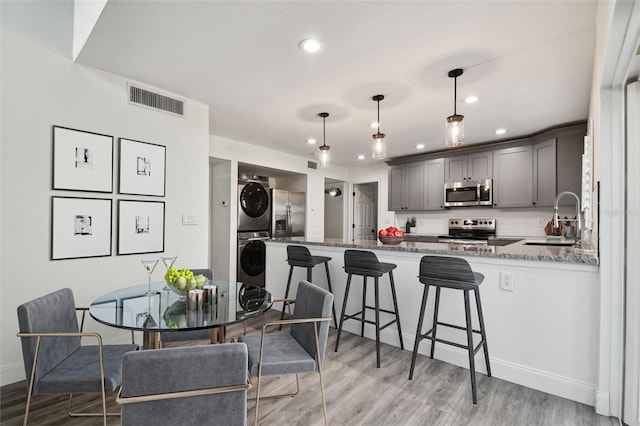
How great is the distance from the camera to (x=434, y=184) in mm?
5742

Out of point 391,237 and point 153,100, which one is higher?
point 153,100

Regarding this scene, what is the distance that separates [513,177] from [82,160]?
17.9 ft

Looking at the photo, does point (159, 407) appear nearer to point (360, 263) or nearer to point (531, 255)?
point (360, 263)

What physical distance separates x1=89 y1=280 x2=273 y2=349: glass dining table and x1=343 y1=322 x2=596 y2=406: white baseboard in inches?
63.5

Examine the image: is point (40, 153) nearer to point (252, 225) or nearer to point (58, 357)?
point (58, 357)

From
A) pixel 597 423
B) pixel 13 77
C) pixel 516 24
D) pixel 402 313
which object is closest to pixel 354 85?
pixel 516 24

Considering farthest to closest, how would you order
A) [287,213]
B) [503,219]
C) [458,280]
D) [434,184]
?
[287,213] → [434,184] → [503,219] → [458,280]

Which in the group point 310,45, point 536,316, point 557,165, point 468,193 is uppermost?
point 310,45

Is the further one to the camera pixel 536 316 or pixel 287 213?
pixel 287 213

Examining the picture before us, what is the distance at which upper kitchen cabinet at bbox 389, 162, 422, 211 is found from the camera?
5.94 meters

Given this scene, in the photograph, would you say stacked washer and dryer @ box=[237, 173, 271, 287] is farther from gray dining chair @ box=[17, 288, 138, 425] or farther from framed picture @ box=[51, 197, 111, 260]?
gray dining chair @ box=[17, 288, 138, 425]

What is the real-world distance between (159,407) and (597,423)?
2345mm

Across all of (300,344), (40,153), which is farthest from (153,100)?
(300,344)

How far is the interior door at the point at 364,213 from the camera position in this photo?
740 centimetres
